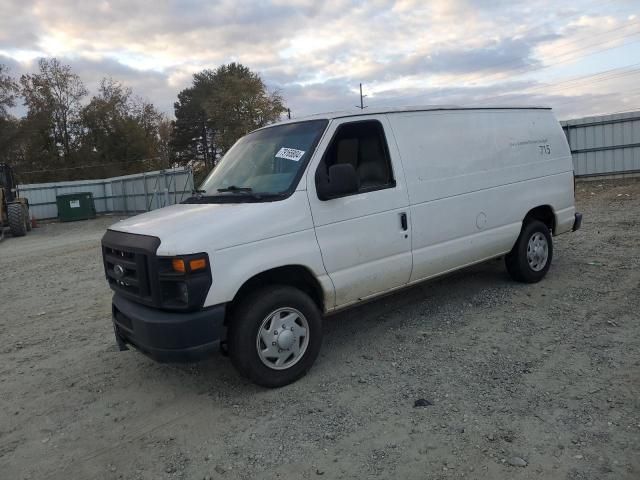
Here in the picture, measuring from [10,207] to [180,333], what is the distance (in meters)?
20.0

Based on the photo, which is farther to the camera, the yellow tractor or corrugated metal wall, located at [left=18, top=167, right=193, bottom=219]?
corrugated metal wall, located at [left=18, top=167, right=193, bottom=219]

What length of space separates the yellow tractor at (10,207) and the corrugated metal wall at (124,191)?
5179 mm

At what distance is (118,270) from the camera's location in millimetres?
4148

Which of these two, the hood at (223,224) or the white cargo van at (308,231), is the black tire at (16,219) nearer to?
the white cargo van at (308,231)

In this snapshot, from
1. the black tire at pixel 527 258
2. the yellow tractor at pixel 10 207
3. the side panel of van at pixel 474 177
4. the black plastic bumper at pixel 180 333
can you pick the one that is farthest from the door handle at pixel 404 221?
the yellow tractor at pixel 10 207

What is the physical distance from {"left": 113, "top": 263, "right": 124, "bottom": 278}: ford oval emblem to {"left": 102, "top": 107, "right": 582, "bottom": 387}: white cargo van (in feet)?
0.06

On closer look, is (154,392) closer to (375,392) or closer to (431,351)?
(375,392)

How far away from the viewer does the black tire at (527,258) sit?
609cm

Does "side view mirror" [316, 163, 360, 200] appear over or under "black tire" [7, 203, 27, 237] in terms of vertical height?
over

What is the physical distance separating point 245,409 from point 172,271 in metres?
1.18

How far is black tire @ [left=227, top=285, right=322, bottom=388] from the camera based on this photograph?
383 centimetres

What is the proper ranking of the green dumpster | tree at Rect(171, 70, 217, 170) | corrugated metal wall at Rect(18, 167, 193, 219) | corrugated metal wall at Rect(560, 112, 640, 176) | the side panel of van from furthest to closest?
tree at Rect(171, 70, 217, 170) < the green dumpster < corrugated metal wall at Rect(18, 167, 193, 219) < corrugated metal wall at Rect(560, 112, 640, 176) < the side panel of van

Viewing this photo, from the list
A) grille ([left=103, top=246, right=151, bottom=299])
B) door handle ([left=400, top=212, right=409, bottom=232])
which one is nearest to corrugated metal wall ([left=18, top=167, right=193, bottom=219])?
grille ([left=103, top=246, right=151, bottom=299])

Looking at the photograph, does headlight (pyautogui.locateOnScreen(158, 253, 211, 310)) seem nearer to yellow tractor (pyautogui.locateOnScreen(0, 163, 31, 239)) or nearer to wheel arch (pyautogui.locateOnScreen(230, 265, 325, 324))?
wheel arch (pyautogui.locateOnScreen(230, 265, 325, 324))
